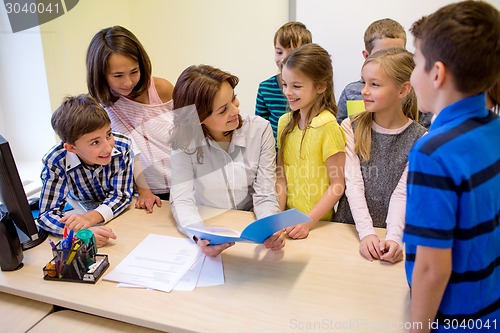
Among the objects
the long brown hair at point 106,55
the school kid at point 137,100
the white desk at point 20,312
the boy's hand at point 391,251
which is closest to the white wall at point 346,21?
the school kid at point 137,100

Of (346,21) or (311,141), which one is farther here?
(346,21)

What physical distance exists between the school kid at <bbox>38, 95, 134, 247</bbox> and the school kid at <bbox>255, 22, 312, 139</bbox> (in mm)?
882

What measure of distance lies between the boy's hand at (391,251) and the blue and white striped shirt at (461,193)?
0.31m

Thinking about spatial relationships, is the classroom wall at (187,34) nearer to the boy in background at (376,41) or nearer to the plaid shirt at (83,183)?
→ the boy in background at (376,41)

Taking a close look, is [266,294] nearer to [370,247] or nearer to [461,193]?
[370,247]

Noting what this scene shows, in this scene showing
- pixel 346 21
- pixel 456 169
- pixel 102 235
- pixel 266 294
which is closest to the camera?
pixel 456 169

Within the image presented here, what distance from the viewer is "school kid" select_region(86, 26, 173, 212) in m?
1.61

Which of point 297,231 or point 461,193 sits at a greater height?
point 461,193

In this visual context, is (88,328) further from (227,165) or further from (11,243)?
(227,165)

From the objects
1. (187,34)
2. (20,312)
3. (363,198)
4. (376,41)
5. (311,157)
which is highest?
(187,34)

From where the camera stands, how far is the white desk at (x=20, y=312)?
979 millimetres

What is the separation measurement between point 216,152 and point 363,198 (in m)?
0.55

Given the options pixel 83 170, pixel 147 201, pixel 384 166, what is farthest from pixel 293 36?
pixel 83 170

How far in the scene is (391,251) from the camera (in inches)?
43.9
